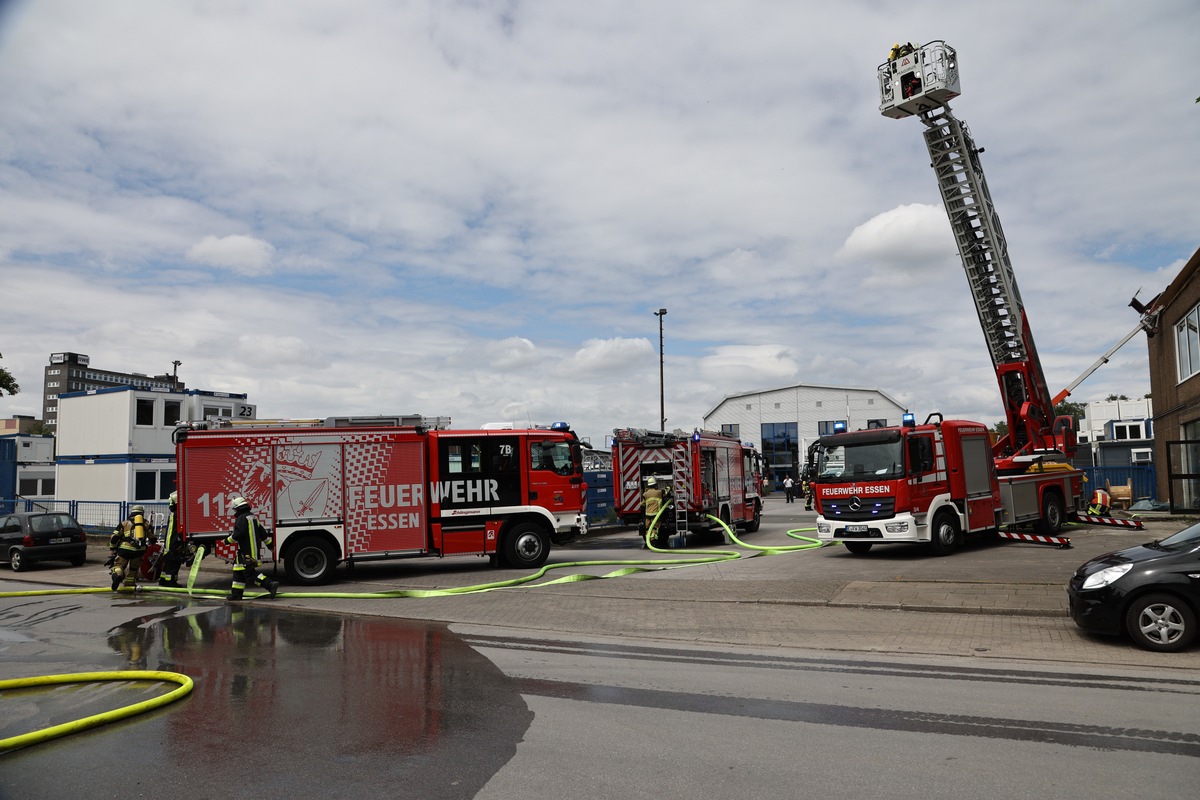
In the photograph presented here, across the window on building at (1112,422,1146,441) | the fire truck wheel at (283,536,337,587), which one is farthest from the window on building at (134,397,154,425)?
the window on building at (1112,422,1146,441)

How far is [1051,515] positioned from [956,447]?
4716mm

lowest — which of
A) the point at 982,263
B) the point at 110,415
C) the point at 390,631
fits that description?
the point at 390,631

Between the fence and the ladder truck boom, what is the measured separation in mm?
19576

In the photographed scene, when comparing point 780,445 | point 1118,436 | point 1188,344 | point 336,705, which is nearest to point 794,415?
point 780,445

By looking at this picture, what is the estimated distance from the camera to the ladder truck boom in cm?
1716

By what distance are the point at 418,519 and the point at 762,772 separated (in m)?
11.3

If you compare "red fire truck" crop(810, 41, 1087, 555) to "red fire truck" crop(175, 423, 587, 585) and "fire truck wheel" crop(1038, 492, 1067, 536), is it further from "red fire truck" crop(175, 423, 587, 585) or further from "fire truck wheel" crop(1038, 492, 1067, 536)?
"red fire truck" crop(175, 423, 587, 585)

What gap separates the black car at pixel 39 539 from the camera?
18.9m

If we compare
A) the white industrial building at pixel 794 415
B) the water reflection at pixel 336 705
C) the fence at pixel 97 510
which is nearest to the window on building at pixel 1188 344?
the water reflection at pixel 336 705

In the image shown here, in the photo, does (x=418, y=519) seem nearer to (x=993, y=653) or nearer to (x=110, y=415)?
(x=993, y=653)

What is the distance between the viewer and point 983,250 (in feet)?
63.6

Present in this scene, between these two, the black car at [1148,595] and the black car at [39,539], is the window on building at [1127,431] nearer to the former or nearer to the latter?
the black car at [1148,595]

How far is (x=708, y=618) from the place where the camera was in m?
10.6

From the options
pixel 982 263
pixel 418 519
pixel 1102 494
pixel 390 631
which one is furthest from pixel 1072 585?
pixel 1102 494
